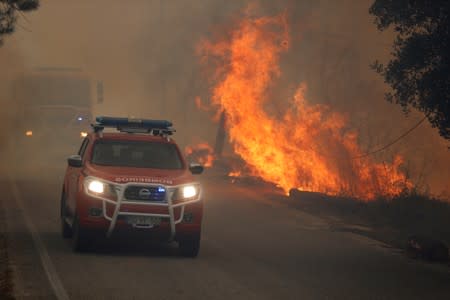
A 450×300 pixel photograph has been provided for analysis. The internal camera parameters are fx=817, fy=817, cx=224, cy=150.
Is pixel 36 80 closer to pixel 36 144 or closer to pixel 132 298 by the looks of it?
pixel 36 144

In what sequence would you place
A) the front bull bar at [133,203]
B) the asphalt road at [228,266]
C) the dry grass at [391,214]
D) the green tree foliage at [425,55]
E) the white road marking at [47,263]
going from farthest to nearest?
the dry grass at [391,214]
the green tree foliage at [425,55]
the front bull bar at [133,203]
the asphalt road at [228,266]
the white road marking at [47,263]

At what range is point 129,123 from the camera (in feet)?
46.6

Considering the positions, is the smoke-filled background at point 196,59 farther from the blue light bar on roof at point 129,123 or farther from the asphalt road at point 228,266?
the asphalt road at point 228,266

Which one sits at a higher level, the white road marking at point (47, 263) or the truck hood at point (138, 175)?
the truck hood at point (138, 175)

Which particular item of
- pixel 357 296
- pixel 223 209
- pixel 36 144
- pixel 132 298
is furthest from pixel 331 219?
pixel 36 144

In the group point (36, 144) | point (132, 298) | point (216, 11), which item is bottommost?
point (132, 298)

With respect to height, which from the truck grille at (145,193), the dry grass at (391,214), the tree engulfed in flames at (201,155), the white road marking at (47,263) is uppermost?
the tree engulfed in flames at (201,155)

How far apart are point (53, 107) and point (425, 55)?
23230mm

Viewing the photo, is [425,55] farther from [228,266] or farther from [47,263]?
[47,263]

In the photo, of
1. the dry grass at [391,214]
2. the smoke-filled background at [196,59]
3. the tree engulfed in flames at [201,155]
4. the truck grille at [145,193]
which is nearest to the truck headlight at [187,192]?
the truck grille at [145,193]

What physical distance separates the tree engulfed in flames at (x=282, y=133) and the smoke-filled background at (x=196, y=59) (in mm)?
732

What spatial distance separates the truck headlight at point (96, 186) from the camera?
1254 cm

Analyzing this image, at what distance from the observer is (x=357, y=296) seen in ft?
34.6

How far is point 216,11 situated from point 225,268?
22.7m
